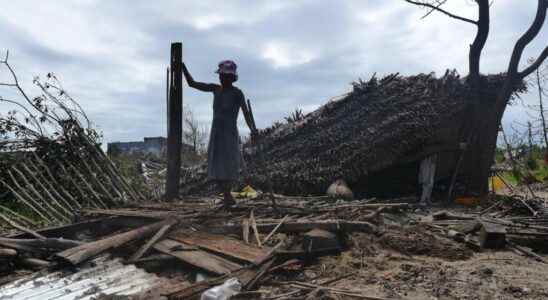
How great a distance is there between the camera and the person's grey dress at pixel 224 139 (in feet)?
18.2

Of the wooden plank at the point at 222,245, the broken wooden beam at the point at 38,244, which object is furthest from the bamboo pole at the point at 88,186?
the wooden plank at the point at 222,245

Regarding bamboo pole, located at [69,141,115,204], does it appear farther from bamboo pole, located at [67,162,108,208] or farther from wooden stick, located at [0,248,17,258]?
wooden stick, located at [0,248,17,258]

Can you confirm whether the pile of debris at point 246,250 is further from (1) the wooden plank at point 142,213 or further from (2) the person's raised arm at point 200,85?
(2) the person's raised arm at point 200,85

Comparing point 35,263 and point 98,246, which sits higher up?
point 98,246

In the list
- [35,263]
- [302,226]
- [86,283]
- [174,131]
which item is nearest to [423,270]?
[302,226]

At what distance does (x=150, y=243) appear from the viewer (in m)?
4.09

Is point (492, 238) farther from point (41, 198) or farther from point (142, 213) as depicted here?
point (41, 198)

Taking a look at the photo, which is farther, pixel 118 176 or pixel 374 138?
pixel 374 138

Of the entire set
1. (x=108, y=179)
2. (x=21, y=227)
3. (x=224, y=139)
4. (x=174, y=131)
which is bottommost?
(x=21, y=227)

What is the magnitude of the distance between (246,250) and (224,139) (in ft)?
6.57

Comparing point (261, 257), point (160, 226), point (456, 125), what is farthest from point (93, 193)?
point (456, 125)

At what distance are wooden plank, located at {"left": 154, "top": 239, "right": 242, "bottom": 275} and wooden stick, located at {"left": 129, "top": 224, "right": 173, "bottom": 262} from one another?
5 centimetres

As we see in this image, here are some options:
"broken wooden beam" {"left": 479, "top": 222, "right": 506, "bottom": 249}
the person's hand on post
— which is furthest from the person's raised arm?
"broken wooden beam" {"left": 479, "top": 222, "right": 506, "bottom": 249}

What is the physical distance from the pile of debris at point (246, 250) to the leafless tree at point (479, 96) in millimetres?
3847
